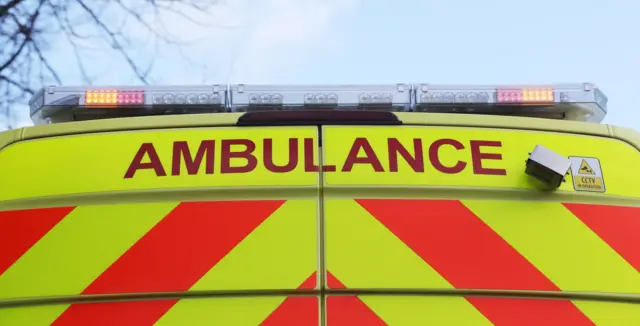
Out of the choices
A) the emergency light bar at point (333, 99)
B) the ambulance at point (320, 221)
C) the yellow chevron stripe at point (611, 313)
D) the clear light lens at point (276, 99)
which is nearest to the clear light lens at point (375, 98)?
the emergency light bar at point (333, 99)

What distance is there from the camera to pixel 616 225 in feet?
6.72

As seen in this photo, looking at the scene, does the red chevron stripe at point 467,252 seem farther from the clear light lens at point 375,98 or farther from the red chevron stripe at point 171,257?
the clear light lens at point 375,98

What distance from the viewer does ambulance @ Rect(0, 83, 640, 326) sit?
1869 mm

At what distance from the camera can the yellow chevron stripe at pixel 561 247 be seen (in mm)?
1932

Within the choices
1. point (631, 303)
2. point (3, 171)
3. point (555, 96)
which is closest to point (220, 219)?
point (3, 171)

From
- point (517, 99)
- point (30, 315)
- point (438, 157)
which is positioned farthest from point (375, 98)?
point (30, 315)

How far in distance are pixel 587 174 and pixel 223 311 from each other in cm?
113

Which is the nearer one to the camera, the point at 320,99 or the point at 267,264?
the point at 267,264

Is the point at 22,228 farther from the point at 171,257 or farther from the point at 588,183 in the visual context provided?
the point at 588,183

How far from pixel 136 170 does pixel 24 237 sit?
0.35 m

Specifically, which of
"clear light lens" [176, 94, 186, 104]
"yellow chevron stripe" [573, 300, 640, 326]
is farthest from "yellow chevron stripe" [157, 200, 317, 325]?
"clear light lens" [176, 94, 186, 104]

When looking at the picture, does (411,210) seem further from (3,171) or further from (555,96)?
(3,171)

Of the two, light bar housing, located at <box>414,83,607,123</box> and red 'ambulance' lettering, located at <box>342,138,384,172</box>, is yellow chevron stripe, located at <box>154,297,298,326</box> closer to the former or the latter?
red 'ambulance' lettering, located at <box>342,138,384,172</box>

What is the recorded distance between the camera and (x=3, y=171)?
2180 millimetres
